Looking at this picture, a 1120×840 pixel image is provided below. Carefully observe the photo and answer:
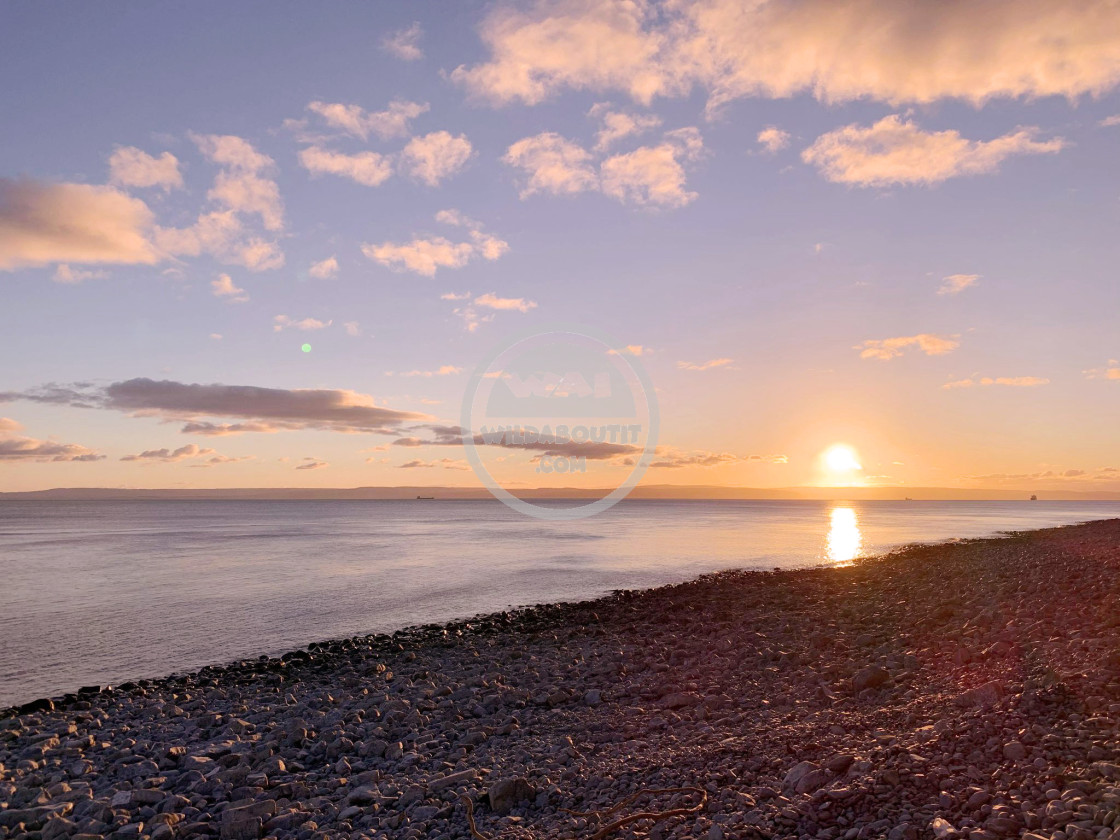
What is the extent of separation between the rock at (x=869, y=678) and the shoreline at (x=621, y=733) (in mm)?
44

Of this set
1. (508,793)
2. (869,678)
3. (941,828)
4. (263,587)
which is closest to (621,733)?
(508,793)

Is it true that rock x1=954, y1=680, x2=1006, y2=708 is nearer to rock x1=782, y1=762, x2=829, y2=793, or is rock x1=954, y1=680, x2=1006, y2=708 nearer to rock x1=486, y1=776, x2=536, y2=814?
rock x1=782, y1=762, x2=829, y2=793

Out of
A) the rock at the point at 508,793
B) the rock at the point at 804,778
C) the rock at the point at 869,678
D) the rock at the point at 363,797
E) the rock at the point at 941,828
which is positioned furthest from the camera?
the rock at the point at 869,678

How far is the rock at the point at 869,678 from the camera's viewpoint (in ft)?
41.2

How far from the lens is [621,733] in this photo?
11891mm

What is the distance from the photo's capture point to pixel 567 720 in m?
13.1

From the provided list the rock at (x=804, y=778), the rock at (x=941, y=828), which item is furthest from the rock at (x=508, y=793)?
the rock at (x=941, y=828)

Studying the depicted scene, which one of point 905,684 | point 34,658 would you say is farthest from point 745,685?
point 34,658

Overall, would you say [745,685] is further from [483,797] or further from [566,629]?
[566,629]

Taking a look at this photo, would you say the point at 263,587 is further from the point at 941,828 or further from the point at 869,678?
the point at 941,828

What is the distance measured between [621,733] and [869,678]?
511cm

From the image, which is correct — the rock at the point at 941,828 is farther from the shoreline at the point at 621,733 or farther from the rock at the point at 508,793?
the rock at the point at 508,793

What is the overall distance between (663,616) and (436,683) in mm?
10981

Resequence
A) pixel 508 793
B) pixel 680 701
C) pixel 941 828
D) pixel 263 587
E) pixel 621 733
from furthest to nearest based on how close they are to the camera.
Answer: pixel 263 587, pixel 680 701, pixel 621 733, pixel 508 793, pixel 941 828
